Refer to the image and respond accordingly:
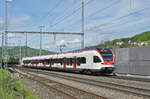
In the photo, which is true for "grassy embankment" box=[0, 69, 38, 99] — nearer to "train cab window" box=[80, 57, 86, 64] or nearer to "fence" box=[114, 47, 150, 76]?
"train cab window" box=[80, 57, 86, 64]

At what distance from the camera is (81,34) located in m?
31.0

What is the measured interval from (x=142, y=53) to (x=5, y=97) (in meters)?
17.0

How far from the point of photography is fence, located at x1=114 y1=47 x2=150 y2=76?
67.1ft

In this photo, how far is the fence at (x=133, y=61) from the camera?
67.1ft

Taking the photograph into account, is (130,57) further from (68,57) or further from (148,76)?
(68,57)

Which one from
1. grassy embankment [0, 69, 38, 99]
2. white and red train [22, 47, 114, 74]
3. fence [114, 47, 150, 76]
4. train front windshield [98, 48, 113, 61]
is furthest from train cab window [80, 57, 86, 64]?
grassy embankment [0, 69, 38, 99]

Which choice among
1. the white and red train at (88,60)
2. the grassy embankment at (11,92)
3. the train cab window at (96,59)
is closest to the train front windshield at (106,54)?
the white and red train at (88,60)

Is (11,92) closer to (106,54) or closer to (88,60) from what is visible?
(106,54)

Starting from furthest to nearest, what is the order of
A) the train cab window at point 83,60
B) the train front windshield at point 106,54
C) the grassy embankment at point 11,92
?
the train cab window at point 83,60
the train front windshield at point 106,54
the grassy embankment at point 11,92

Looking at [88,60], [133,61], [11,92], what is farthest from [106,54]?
[11,92]

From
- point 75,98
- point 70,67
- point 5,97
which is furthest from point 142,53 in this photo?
point 5,97

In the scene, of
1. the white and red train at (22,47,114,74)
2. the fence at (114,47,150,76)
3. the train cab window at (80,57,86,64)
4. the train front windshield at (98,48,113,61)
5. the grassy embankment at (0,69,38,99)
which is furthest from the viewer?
the train cab window at (80,57,86,64)

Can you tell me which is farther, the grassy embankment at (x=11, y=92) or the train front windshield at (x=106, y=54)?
the train front windshield at (x=106, y=54)

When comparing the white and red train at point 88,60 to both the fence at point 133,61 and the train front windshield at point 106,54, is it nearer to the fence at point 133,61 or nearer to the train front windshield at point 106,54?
the train front windshield at point 106,54
